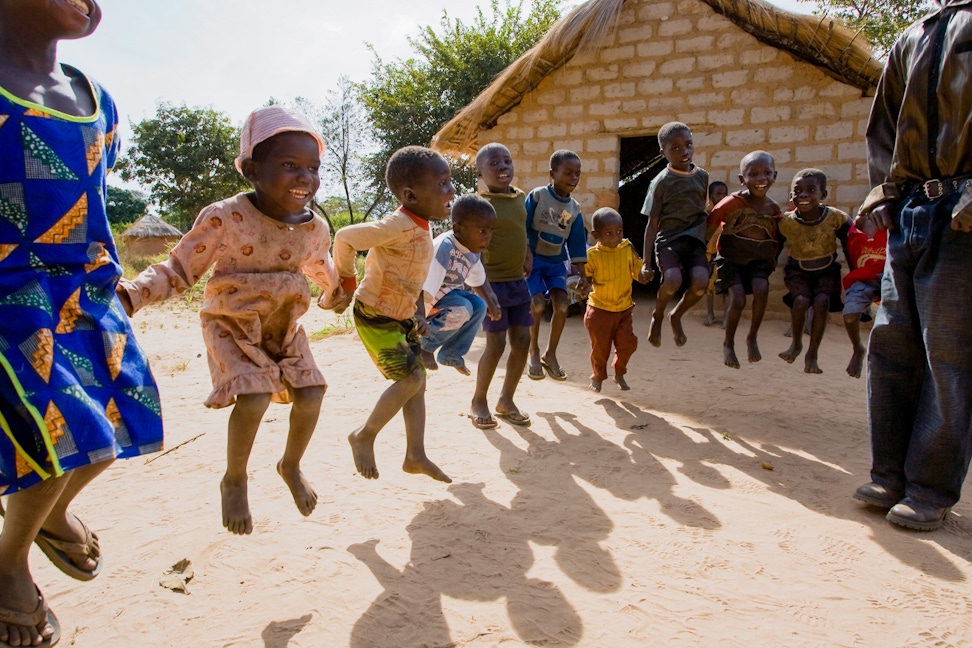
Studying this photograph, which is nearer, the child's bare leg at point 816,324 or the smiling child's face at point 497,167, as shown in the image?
the smiling child's face at point 497,167

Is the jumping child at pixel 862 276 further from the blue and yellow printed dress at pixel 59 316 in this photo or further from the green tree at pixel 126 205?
the green tree at pixel 126 205

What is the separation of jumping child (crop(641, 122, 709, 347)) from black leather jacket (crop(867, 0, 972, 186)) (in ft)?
5.62

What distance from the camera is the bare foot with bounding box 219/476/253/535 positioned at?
241 centimetres

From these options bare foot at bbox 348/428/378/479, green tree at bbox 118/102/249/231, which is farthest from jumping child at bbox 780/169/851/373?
green tree at bbox 118/102/249/231

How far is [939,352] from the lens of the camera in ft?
10.2

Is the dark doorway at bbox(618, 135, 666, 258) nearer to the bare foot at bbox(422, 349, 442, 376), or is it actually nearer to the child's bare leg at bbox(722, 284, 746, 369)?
the child's bare leg at bbox(722, 284, 746, 369)

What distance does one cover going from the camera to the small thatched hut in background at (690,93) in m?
7.45

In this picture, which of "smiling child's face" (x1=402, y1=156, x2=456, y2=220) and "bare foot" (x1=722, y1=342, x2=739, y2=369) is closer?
"smiling child's face" (x1=402, y1=156, x2=456, y2=220)

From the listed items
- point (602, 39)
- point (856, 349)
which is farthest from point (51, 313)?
point (602, 39)

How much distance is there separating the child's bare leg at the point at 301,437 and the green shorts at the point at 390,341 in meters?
0.51

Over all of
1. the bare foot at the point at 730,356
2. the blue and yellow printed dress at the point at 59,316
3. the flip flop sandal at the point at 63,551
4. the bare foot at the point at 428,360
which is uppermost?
the blue and yellow printed dress at the point at 59,316

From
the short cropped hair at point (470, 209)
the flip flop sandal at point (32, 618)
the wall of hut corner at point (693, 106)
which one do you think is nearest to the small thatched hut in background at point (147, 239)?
the wall of hut corner at point (693, 106)

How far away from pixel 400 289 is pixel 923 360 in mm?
2597

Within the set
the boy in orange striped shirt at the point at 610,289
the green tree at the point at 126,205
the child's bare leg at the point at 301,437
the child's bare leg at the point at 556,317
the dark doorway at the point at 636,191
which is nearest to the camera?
the child's bare leg at the point at 301,437
